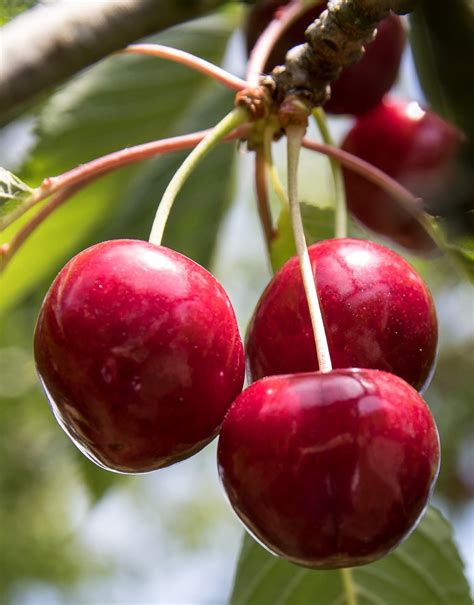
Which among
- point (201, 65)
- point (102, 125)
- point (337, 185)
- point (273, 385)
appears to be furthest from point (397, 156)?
point (273, 385)

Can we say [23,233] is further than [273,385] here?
Yes

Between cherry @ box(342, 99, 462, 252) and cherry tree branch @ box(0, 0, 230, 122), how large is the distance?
0.76 metres

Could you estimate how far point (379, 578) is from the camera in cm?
161

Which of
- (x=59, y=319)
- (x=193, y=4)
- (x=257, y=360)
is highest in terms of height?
(x=193, y=4)

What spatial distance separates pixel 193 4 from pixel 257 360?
42 centimetres

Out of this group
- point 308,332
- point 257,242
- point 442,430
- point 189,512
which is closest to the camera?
point 308,332

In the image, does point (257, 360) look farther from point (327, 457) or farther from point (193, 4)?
point (193, 4)

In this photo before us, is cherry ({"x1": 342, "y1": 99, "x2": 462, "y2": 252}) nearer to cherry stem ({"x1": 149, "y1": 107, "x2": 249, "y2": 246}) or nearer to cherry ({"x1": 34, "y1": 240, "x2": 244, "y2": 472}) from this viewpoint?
cherry stem ({"x1": 149, "y1": 107, "x2": 249, "y2": 246})

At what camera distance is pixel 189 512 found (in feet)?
18.4

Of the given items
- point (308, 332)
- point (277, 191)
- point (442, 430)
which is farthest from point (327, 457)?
point (442, 430)

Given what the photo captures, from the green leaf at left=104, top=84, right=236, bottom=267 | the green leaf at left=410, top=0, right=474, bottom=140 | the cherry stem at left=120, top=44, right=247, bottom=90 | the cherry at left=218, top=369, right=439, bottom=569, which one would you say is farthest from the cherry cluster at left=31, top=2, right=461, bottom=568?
the green leaf at left=104, top=84, right=236, bottom=267

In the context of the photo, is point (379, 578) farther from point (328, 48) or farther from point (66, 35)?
point (66, 35)

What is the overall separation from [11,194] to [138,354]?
0.37 m

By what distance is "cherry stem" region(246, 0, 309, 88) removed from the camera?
4.51 feet
